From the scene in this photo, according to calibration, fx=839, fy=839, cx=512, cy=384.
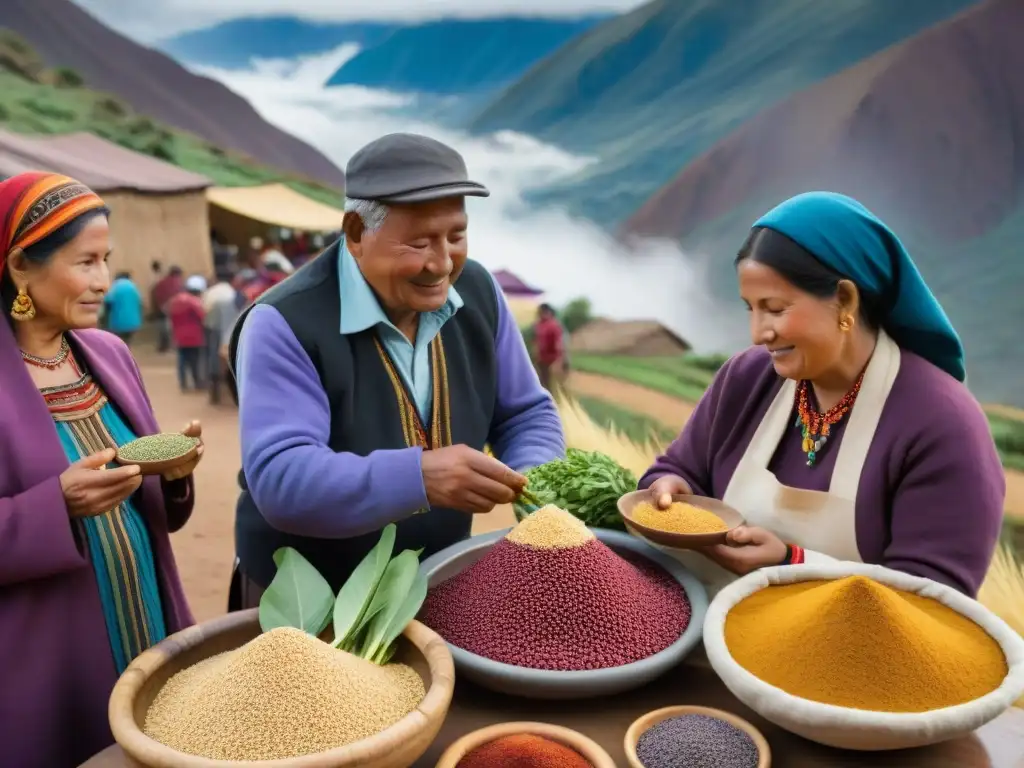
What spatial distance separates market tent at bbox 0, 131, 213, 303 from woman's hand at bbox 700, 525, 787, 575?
10601mm

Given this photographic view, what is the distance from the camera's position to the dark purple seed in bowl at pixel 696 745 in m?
1.00

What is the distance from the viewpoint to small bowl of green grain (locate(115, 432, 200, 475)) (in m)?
1.46

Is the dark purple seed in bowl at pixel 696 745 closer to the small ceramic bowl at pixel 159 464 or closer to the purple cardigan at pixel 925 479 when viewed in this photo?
the purple cardigan at pixel 925 479

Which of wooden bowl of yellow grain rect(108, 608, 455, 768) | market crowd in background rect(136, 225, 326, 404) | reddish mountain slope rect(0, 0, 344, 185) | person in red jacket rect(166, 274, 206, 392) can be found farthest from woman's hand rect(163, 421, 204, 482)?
reddish mountain slope rect(0, 0, 344, 185)

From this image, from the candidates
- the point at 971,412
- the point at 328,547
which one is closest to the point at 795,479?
the point at 971,412

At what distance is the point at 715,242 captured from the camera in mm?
5695

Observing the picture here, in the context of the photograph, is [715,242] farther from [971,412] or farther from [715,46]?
[971,412]

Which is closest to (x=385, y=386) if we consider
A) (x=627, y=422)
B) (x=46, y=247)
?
(x=46, y=247)

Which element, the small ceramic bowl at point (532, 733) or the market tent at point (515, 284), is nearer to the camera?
the small ceramic bowl at point (532, 733)

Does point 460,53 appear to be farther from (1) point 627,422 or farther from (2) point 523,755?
(2) point 523,755

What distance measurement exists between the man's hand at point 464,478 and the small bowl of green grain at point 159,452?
0.49 metres

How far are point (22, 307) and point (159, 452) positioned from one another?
13.8 inches

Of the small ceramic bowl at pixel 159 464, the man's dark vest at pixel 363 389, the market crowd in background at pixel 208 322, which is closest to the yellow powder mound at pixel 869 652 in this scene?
the man's dark vest at pixel 363 389

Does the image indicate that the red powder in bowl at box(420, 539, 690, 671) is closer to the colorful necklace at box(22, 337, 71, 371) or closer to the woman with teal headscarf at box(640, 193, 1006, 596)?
the woman with teal headscarf at box(640, 193, 1006, 596)
